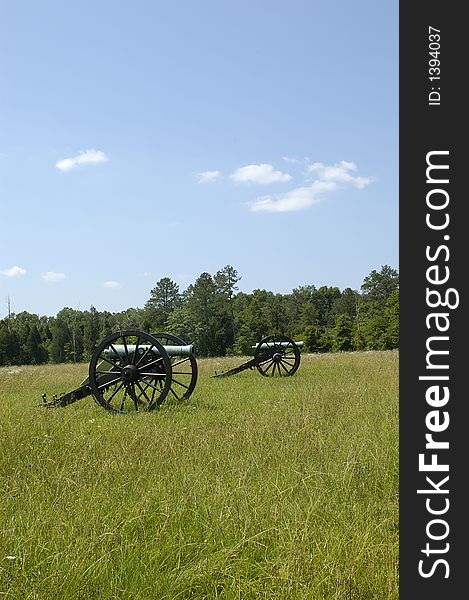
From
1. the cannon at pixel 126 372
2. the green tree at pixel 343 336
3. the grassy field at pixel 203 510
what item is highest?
the green tree at pixel 343 336

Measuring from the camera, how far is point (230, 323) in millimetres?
74500

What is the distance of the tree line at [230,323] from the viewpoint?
2433 inches

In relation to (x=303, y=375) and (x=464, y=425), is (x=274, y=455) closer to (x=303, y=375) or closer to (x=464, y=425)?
(x=464, y=425)

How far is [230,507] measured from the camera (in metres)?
3.81

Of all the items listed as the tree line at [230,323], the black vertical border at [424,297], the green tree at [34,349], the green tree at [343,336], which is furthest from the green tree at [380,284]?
the black vertical border at [424,297]

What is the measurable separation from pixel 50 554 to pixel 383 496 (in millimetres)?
2153

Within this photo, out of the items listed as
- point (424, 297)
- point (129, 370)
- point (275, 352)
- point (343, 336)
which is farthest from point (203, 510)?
point (343, 336)

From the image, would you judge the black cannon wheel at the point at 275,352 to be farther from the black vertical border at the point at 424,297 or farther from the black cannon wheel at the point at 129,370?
the black vertical border at the point at 424,297

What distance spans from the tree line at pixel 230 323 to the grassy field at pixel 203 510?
53707 mm

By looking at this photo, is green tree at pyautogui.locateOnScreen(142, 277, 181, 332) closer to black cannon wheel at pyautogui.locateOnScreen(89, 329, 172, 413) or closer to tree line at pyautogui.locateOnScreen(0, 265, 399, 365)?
tree line at pyautogui.locateOnScreen(0, 265, 399, 365)

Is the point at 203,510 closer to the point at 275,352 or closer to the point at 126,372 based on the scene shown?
the point at 126,372

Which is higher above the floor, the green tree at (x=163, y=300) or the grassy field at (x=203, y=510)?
the green tree at (x=163, y=300)

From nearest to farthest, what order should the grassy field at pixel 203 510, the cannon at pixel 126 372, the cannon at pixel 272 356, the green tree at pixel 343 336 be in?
the grassy field at pixel 203 510
the cannon at pixel 126 372
the cannon at pixel 272 356
the green tree at pixel 343 336

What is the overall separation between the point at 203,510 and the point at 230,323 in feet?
232
